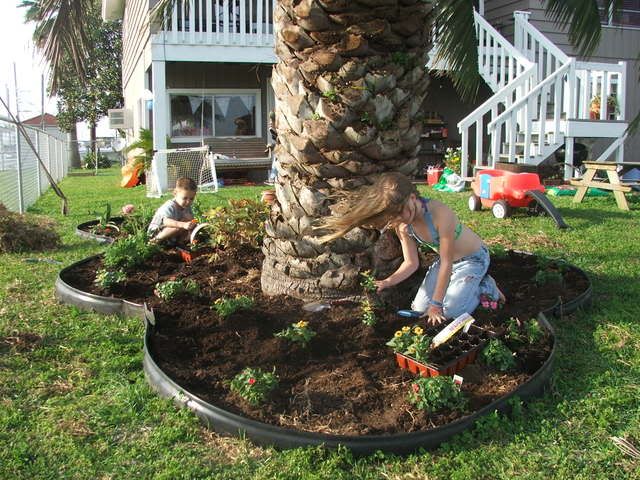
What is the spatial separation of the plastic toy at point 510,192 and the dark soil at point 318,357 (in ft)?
11.8

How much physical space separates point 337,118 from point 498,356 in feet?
5.53

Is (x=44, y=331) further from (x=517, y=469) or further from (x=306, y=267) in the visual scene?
(x=517, y=469)

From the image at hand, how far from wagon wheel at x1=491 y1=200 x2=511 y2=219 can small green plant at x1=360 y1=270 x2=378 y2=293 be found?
479 centimetres

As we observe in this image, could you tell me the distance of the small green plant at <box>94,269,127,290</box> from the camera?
180 inches

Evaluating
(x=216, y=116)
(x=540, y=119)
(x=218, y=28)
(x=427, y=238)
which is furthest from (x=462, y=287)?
(x=216, y=116)

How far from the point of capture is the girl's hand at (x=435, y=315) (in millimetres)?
3587

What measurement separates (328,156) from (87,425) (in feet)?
6.75

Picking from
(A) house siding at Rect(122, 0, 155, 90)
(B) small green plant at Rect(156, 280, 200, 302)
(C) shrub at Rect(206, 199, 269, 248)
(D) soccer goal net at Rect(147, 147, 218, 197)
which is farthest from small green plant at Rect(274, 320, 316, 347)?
(D) soccer goal net at Rect(147, 147, 218, 197)

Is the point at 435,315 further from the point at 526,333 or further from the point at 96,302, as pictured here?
the point at 96,302

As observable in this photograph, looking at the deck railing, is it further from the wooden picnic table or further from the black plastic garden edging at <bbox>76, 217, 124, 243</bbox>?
the wooden picnic table

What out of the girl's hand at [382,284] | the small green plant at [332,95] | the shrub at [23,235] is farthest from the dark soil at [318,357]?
the shrub at [23,235]

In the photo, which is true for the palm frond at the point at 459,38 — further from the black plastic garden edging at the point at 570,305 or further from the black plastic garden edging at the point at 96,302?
the black plastic garden edging at the point at 96,302

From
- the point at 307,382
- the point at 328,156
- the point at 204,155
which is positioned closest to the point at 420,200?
the point at 328,156

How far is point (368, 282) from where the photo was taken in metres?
3.89
